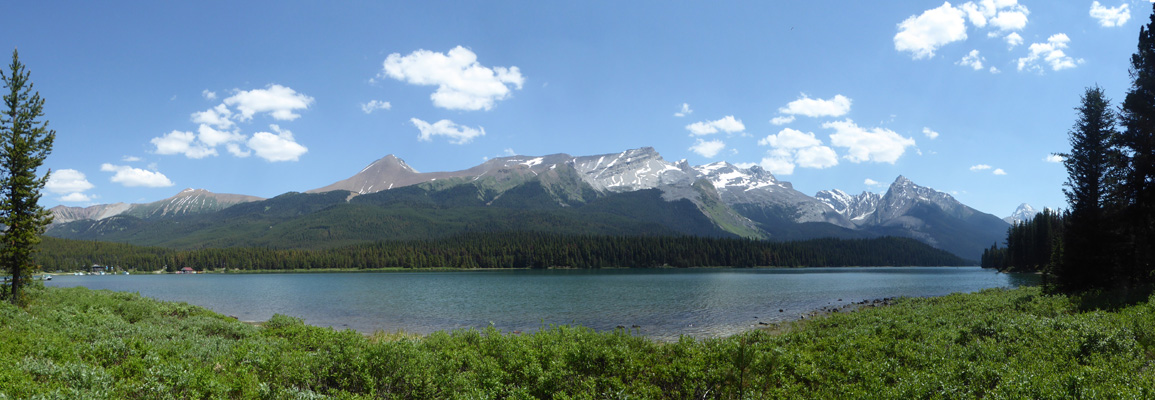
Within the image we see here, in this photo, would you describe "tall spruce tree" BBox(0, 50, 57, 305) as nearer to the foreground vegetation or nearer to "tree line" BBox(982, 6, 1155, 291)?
the foreground vegetation

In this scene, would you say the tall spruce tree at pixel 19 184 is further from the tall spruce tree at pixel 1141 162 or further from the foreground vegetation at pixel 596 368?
the tall spruce tree at pixel 1141 162

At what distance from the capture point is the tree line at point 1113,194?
3444 centimetres

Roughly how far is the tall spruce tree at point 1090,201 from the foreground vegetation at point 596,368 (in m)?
24.6

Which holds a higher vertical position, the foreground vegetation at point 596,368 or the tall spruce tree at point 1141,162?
the tall spruce tree at point 1141,162

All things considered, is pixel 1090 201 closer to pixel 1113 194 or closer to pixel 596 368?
pixel 1113 194

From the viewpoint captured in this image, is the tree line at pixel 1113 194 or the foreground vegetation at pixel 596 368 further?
the tree line at pixel 1113 194

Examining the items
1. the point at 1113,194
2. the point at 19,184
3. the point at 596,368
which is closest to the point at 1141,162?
the point at 1113,194

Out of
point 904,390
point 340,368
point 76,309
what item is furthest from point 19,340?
point 904,390

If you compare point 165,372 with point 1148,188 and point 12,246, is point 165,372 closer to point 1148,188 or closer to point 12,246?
point 12,246

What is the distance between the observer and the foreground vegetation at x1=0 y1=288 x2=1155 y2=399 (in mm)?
11430

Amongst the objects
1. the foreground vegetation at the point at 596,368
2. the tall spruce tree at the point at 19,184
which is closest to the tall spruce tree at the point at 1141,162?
the foreground vegetation at the point at 596,368

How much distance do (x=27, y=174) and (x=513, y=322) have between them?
36.7 meters

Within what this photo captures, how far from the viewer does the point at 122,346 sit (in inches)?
614

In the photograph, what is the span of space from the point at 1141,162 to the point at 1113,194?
502cm
